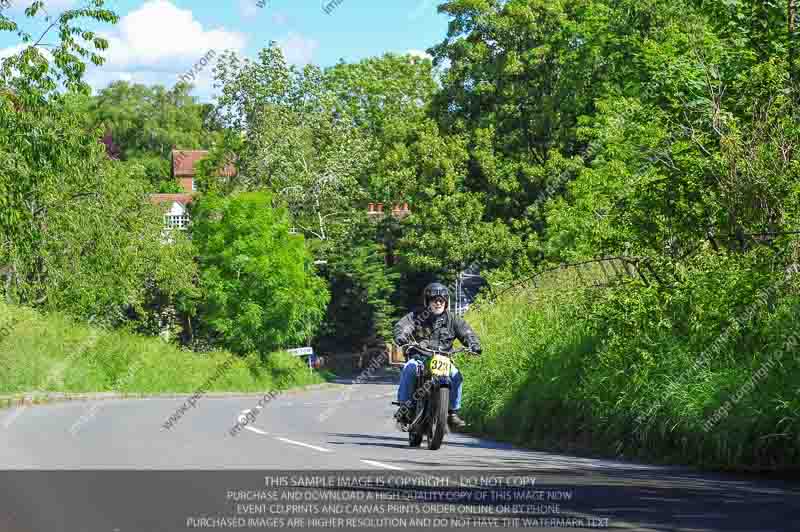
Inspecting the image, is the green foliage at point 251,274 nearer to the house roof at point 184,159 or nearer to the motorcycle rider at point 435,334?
the house roof at point 184,159

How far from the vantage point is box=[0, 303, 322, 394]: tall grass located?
132 ft

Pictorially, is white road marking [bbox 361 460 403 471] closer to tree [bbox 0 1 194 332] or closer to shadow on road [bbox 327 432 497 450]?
shadow on road [bbox 327 432 497 450]

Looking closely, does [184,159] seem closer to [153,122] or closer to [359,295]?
[153,122]

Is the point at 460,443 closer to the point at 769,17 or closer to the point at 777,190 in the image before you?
the point at 777,190

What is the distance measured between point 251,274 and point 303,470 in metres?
50.7

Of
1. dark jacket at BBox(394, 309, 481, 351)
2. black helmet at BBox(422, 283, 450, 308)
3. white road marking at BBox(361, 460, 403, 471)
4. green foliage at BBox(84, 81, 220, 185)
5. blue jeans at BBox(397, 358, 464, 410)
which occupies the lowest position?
white road marking at BBox(361, 460, 403, 471)

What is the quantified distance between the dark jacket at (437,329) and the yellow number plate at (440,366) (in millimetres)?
278

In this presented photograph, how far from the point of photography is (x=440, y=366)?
14484 mm

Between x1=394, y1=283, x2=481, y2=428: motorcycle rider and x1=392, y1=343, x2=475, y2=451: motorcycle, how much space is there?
83 millimetres

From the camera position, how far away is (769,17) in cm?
1891

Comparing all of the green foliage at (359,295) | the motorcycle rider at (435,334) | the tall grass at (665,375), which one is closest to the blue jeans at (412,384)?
the motorcycle rider at (435,334)

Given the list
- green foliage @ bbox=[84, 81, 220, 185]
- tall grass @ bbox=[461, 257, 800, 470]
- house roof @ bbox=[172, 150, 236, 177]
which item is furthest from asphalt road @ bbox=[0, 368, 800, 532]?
green foliage @ bbox=[84, 81, 220, 185]

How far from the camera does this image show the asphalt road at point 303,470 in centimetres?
848

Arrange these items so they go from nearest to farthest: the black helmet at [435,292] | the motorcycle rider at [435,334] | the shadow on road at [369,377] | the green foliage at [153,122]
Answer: the black helmet at [435,292] < the motorcycle rider at [435,334] < the shadow on road at [369,377] < the green foliage at [153,122]
